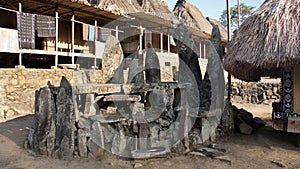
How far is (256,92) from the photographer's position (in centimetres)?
1404

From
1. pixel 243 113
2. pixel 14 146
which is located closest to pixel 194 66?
pixel 243 113

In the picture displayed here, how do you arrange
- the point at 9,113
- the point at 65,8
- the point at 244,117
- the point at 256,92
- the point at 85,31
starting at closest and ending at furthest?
the point at 244,117
the point at 9,113
the point at 65,8
the point at 85,31
the point at 256,92

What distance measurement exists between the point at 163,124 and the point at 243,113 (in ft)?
9.79

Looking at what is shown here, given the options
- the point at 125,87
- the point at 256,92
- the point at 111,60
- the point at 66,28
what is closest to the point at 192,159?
the point at 125,87

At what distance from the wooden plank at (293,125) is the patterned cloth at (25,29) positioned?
8.93 metres

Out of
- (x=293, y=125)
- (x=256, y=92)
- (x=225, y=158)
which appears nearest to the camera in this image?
(x=225, y=158)

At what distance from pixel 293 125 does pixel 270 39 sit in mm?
1945

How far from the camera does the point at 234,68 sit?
614cm

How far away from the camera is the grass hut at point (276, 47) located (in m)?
5.12

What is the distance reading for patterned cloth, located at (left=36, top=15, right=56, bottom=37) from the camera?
1002 cm

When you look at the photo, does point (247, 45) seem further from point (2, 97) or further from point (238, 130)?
point (2, 97)

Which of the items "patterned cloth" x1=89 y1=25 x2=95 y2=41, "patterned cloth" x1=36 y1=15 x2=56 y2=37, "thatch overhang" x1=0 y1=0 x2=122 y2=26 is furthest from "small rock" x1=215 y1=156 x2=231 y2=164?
"patterned cloth" x1=89 y1=25 x2=95 y2=41

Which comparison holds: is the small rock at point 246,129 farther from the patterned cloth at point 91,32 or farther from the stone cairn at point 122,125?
the patterned cloth at point 91,32

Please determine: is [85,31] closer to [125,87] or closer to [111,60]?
[111,60]
